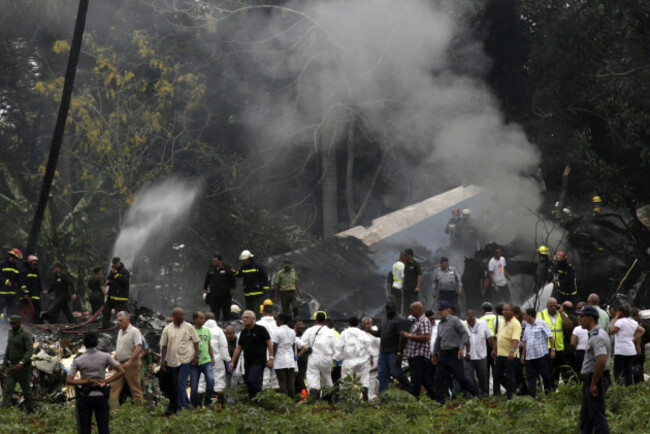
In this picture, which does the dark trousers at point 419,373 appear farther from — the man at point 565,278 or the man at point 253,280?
the man at point 565,278

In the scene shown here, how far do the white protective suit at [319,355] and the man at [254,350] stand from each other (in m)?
1.32

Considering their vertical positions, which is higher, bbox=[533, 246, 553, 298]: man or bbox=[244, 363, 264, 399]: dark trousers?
bbox=[533, 246, 553, 298]: man

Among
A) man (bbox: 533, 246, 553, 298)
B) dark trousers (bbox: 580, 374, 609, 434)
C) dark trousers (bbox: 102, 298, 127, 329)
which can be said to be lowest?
dark trousers (bbox: 580, 374, 609, 434)

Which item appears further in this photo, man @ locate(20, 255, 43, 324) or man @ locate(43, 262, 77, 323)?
man @ locate(43, 262, 77, 323)

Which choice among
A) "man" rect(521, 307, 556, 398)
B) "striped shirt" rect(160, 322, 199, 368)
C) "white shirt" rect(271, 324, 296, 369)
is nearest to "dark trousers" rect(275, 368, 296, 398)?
"white shirt" rect(271, 324, 296, 369)

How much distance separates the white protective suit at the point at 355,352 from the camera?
529 inches

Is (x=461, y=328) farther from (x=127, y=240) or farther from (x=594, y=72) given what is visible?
(x=127, y=240)

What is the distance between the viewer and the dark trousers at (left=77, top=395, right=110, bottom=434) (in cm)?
941

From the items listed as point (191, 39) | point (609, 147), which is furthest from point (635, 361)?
point (191, 39)

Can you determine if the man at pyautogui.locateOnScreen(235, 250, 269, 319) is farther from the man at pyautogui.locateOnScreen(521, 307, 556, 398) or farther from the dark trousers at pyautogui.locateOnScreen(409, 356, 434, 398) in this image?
the man at pyautogui.locateOnScreen(521, 307, 556, 398)

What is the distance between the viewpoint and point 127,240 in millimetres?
27500

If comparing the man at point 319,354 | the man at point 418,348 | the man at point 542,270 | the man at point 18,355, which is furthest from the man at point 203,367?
the man at point 542,270

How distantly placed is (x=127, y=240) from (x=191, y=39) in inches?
240

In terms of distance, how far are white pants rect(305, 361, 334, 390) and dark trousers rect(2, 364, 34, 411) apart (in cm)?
360
